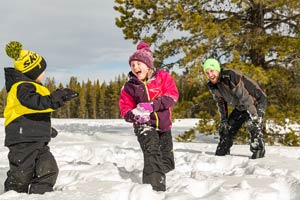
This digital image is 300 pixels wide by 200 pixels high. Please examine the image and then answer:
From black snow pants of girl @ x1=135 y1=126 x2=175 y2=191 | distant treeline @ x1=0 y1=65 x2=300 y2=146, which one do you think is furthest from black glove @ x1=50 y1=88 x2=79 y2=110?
distant treeline @ x1=0 y1=65 x2=300 y2=146

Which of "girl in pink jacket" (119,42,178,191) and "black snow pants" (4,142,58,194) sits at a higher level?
"girl in pink jacket" (119,42,178,191)

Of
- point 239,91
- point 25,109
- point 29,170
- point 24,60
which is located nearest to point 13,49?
point 24,60

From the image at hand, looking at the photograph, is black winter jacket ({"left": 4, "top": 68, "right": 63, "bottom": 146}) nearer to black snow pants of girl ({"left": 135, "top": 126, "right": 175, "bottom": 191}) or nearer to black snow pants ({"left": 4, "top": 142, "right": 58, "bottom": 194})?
black snow pants ({"left": 4, "top": 142, "right": 58, "bottom": 194})

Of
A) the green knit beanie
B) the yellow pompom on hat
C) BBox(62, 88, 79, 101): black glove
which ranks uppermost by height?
the green knit beanie

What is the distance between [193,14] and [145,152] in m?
5.31

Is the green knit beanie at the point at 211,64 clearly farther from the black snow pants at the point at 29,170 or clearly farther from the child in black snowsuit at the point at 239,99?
the black snow pants at the point at 29,170

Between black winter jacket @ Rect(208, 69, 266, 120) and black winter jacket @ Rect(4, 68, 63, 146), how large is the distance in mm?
2867

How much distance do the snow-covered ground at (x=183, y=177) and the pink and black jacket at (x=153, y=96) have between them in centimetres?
66

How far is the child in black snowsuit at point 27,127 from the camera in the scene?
297 centimetres

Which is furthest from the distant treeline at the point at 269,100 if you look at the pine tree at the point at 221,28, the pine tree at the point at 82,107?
the pine tree at the point at 82,107

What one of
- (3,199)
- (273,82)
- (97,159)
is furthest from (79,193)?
(273,82)

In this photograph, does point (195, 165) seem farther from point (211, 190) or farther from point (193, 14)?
point (193, 14)

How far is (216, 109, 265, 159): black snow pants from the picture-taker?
16.6 feet

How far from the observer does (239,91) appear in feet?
16.5
